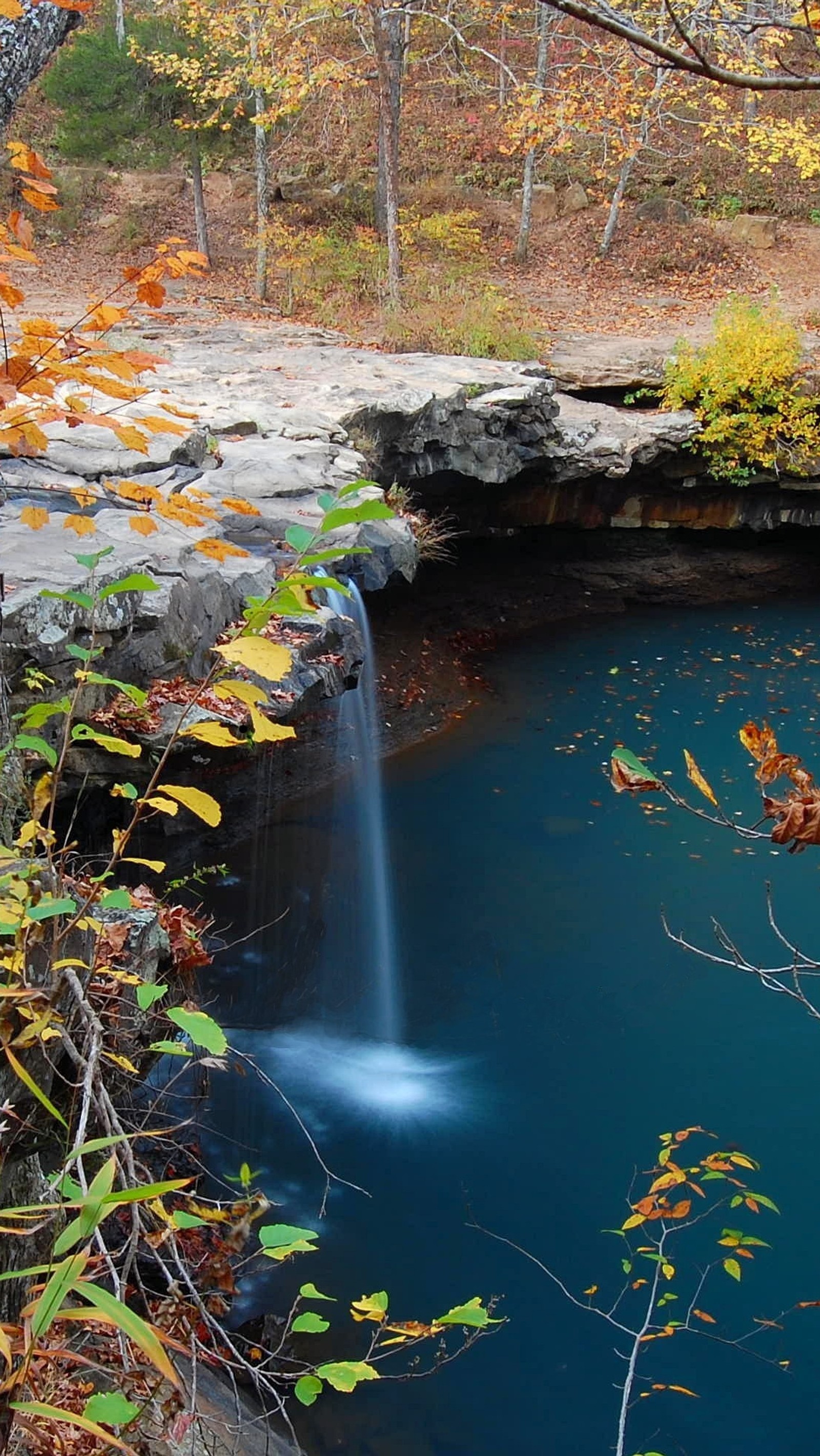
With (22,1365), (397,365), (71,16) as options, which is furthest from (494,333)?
(22,1365)

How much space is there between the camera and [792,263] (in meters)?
17.1

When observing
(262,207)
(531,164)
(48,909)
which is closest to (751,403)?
(262,207)

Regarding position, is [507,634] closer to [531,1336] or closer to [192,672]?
[192,672]

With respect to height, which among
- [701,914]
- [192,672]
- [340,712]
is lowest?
[701,914]

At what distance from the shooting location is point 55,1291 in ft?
3.30

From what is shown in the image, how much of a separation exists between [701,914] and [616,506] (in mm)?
5880

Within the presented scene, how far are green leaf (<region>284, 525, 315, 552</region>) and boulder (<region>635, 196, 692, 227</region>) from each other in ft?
63.8

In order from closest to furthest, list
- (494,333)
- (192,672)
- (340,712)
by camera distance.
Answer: (192,672), (340,712), (494,333)

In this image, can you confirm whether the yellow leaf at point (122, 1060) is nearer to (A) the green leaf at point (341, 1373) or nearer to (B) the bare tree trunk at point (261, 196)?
(A) the green leaf at point (341, 1373)

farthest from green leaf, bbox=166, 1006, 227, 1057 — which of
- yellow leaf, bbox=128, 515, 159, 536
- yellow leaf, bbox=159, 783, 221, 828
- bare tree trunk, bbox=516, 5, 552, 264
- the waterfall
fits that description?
bare tree trunk, bbox=516, 5, 552, 264

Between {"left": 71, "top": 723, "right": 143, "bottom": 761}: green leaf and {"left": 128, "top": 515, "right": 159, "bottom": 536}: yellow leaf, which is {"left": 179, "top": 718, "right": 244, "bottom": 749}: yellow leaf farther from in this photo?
{"left": 128, "top": 515, "right": 159, "bottom": 536}: yellow leaf

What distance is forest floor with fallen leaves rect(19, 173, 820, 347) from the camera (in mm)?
14609

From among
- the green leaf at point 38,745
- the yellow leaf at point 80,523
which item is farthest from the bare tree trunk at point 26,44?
the green leaf at point 38,745

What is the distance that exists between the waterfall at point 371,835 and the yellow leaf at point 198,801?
12.7ft
